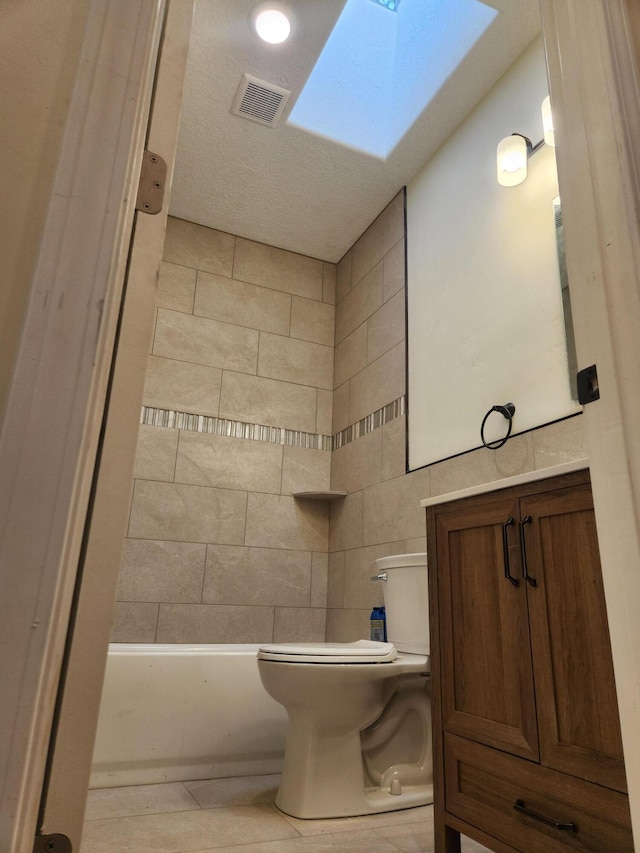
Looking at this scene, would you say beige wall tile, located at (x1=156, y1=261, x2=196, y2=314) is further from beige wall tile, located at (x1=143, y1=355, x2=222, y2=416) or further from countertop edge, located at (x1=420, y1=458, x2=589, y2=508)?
countertop edge, located at (x1=420, y1=458, x2=589, y2=508)

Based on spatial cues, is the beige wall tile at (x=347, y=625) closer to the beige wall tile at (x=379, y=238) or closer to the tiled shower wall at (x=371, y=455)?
the tiled shower wall at (x=371, y=455)

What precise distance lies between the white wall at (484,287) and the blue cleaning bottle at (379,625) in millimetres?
677

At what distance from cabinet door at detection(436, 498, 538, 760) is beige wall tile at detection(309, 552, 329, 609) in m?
1.82

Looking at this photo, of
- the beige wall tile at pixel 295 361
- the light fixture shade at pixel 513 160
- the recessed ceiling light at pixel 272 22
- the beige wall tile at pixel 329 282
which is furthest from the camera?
the beige wall tile at pixel 329 282

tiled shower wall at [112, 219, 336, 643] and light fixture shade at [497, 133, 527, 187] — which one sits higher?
light fixture shade at [497, 133, 527, 187]

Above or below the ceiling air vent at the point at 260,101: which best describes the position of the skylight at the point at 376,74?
above

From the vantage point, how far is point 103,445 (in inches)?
24.9

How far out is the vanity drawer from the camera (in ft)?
3.50

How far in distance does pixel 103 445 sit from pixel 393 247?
9.41 feet

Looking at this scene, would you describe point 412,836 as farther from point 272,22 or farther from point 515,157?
point 272,22

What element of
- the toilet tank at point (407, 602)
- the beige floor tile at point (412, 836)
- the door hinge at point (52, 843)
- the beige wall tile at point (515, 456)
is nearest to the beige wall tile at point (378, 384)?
the beige wall tile at point (515, 456)

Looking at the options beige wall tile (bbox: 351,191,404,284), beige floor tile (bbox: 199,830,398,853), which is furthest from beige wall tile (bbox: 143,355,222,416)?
beige floor tile (bbox: 199,830,398,853)

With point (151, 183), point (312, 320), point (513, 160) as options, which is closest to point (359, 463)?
point (312, 320)

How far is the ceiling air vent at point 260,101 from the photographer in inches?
103
